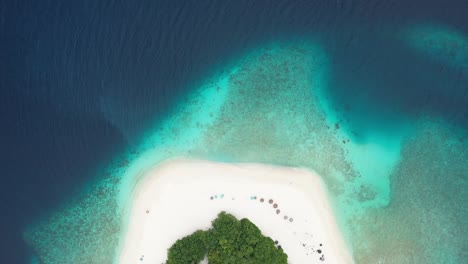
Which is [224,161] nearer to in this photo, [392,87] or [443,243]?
[392,87]

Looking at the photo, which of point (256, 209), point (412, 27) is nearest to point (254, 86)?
point (256, 209)

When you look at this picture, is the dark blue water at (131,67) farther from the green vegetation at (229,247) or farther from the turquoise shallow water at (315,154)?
the green vegetation at (229,247)

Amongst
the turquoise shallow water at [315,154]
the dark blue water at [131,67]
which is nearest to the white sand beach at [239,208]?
the turquoise shallow water at [315,154]

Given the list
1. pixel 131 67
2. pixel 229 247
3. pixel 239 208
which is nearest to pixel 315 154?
pixel 239 208

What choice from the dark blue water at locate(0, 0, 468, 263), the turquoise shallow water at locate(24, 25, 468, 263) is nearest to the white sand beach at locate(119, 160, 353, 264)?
the turquoise shallow water at locate(24, 25, 468, 263)

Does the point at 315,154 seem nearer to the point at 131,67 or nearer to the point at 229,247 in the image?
the point at 229,247

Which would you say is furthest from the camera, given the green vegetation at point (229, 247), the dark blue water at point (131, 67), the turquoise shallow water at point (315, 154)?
the dark blue water at point (131, 67)

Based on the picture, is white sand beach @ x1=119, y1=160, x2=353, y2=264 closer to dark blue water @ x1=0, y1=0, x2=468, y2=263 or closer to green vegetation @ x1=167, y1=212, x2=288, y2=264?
green vegetation @ x1=167, y1=212, x2=288, y2=264

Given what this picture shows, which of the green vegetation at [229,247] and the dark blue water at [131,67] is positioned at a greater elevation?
the dark blue water at [131,67]
